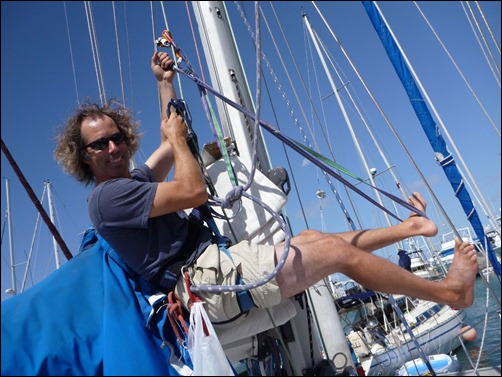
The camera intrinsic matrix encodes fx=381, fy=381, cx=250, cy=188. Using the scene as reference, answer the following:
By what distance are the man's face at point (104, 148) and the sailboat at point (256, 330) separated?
51cm

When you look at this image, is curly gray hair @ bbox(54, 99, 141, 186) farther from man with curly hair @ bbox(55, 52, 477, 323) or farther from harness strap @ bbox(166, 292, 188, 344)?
harness strap @ bbox(166, 292, 188, 344)

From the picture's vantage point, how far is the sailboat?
160cm

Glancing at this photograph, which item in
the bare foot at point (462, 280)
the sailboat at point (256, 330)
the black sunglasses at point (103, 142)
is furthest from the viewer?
the black sunglasses at point (103, 142)

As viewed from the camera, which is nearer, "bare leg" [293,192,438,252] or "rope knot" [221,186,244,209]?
"rope knot" [221,186,244,209]

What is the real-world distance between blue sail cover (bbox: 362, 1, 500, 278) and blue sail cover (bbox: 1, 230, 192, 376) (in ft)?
7.34

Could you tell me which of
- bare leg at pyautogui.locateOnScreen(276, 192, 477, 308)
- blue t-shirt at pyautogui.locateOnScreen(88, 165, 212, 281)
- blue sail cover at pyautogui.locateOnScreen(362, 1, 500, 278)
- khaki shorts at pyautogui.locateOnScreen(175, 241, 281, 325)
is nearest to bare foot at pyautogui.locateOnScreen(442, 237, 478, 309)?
bare leg at pyautogui.locateOnScreen(276, 192, 477, 308)

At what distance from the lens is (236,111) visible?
3191 millimetres

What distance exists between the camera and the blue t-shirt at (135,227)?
192cm

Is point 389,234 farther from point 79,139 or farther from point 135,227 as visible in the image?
point 79,139

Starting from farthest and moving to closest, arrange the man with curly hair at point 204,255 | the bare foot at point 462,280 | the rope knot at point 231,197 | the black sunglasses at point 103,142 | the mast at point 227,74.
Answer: the mast at point 227,74 < the black sunglasses at point 103,142 < the rope knot at point 231,197 < the bare foot at point 462,280 < the man with curly hair at point 204,255

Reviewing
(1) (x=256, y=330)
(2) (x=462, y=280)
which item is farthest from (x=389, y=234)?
(1) (x=256, y=330)

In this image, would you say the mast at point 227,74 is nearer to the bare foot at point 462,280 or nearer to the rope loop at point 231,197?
the rope loop at point 231,197

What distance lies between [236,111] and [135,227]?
5.16 ft

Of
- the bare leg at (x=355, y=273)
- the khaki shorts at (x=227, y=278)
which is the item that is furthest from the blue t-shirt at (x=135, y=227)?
the bare leg at (x=355, y=273)
